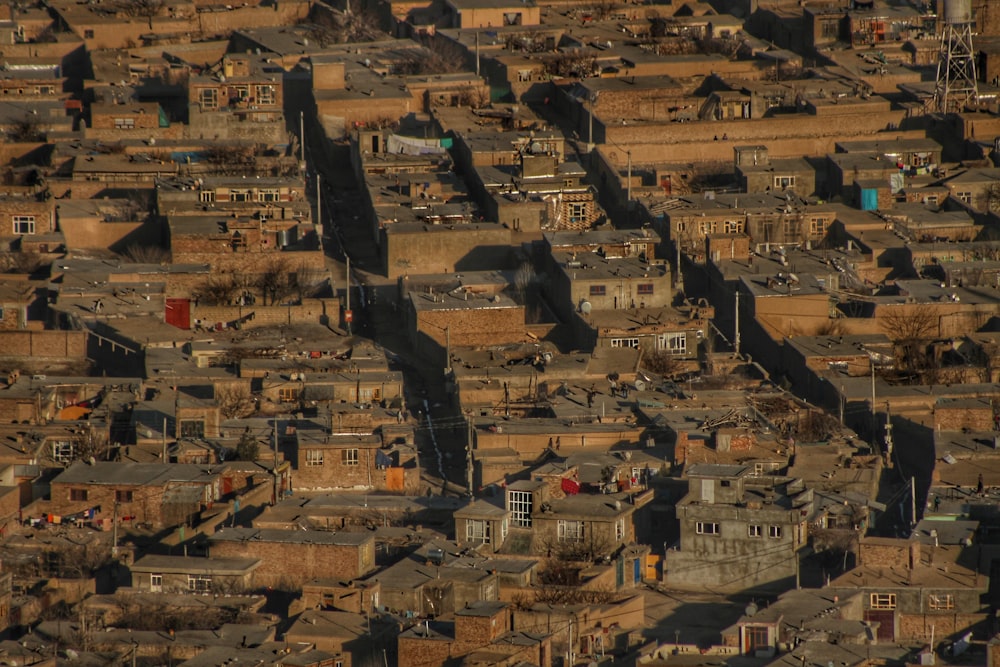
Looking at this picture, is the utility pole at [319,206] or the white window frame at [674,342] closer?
the white window frame at [674,342]

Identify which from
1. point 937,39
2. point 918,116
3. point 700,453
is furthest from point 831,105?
point 700,453

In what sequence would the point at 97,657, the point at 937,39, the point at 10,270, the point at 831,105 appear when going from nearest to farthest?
the point at 97,657 → the point at 10,270 → the point at 831,105 → the point at 937,39

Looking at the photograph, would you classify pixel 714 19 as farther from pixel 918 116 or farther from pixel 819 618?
pixel 819 618

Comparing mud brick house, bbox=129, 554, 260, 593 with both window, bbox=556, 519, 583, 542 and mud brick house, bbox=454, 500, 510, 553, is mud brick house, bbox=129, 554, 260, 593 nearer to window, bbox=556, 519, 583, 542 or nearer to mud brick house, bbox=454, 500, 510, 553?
mud brick house, bbox=454, 500, 510, 553

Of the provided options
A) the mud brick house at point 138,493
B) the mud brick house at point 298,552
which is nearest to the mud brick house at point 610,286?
the mud brick house at point 138,493

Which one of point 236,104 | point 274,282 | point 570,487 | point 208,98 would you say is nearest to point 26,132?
point 208,98

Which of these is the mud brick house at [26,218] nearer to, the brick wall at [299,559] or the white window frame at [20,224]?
the white window frame at [20,224]
